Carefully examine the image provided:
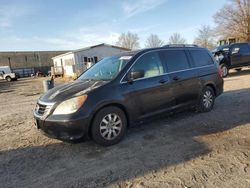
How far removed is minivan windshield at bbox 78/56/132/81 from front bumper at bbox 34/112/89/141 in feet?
3.65

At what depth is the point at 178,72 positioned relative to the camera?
223 inches

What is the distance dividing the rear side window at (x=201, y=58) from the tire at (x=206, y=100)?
66 cm

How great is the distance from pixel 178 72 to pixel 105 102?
213cm

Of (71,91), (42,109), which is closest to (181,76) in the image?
(71,91)

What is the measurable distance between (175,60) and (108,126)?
237 centimetres

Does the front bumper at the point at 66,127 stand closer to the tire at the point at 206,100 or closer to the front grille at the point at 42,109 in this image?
the front grille at the point at 42,109

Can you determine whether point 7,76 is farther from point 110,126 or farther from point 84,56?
point 110,126

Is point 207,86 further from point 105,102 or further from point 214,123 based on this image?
point 105,102

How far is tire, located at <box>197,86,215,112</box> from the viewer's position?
247 inches

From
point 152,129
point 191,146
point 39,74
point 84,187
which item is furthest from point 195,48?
point 39,74

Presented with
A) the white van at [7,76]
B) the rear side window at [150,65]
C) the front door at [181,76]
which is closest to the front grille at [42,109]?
the rear side window at [150,65]

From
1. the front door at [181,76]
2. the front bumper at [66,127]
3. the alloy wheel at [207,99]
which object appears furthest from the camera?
the alloy wheel at [207,99]

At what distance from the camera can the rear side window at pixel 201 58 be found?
6234mm

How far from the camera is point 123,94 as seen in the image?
15.3 feet
